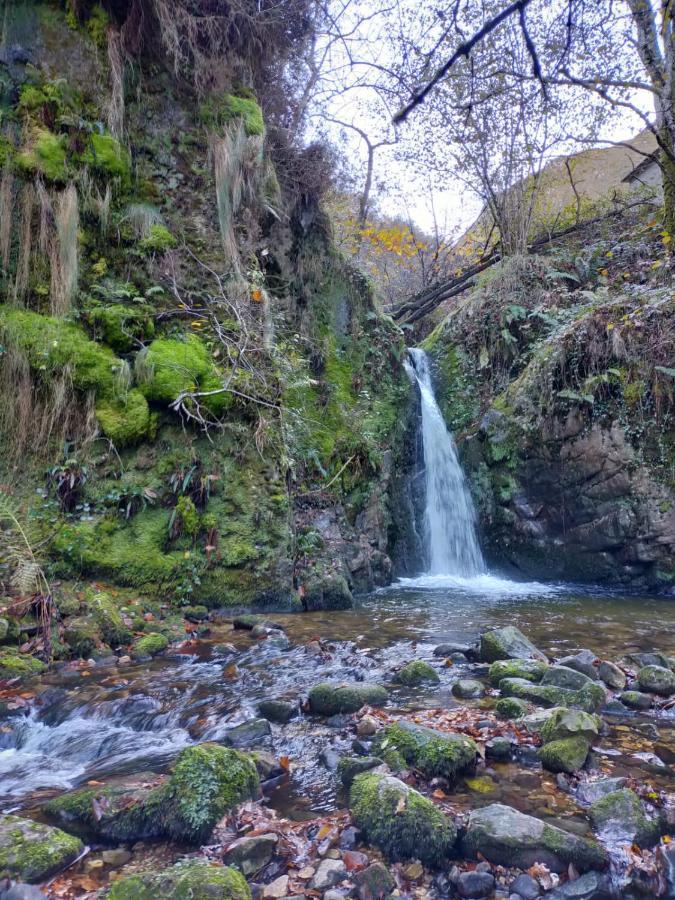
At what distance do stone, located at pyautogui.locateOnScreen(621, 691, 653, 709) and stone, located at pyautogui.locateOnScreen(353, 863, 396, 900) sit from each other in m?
2.35

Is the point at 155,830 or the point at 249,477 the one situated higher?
the point at 249,477

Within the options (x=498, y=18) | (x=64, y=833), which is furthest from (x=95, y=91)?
(x=64, y=833)

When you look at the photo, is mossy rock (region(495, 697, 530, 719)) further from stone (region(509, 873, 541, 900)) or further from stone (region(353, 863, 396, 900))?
stone (region(353, 863, 396, 900))

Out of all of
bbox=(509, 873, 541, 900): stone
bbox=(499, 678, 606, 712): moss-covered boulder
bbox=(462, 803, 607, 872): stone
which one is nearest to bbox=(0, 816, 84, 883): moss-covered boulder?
bbox=(462, 803, 607, 872): stone

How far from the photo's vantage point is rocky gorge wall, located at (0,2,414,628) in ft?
19.1

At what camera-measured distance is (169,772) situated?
2.94 m

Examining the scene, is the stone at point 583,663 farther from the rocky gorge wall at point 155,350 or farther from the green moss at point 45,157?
the green moss at point 45,157

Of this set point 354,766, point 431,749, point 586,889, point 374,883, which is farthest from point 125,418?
point 586,889

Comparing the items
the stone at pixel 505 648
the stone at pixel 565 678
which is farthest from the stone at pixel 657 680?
the stone at pixel 505 648

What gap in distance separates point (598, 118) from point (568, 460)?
8227 millimetres

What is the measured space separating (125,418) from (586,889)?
5.48 m

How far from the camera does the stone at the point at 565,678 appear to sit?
12.6ft

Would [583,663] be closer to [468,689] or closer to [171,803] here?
[468,689]

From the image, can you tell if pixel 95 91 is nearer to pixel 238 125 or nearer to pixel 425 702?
pixel 238 125
